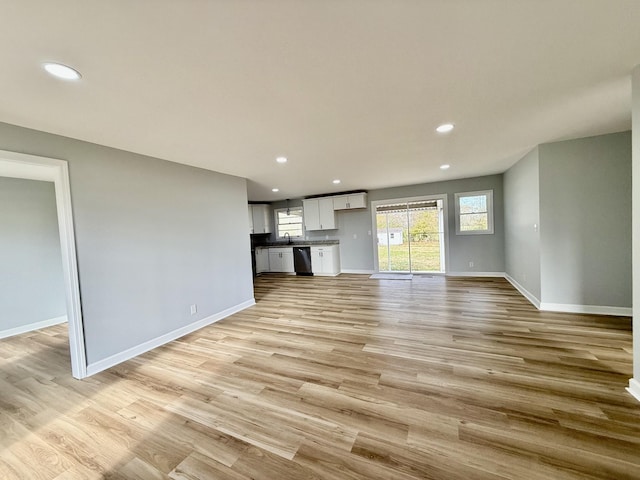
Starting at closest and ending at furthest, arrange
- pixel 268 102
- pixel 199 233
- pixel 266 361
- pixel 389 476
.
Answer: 1. pixel 389 476
2. pixel 268 102
3. pixel 266 361
4. pixel 199 233

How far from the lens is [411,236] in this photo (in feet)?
21.5

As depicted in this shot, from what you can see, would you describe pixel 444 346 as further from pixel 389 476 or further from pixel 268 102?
pixel 268 102

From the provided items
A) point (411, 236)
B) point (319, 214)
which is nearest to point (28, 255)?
point (319, 214)

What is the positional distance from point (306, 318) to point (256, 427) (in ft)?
6.99

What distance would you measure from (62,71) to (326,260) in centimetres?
614

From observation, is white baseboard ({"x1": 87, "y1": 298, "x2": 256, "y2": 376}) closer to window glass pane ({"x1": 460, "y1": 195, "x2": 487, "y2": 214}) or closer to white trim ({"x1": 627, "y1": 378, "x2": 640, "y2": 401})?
white trim ({"x1": 627, "y1": 378, "x2": 640, "y2": 401})

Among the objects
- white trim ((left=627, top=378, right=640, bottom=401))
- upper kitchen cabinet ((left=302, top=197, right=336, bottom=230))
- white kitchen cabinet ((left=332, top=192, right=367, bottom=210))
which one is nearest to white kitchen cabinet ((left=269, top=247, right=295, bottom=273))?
upper kitchen cabinet ((left=302, top=197, right=336, bottom=230))

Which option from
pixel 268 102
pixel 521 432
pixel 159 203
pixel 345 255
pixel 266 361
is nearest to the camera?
pixel 521 432

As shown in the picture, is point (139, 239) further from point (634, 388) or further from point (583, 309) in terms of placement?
point (583, 309)

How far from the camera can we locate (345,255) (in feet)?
24.1

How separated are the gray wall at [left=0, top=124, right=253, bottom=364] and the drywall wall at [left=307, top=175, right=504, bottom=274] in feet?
12.8

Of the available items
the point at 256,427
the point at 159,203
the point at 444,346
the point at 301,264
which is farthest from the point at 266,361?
the point at 301,264

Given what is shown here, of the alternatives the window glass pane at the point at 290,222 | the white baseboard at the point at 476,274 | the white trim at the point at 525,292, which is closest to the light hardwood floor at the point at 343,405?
the white trim at the point at 525,292

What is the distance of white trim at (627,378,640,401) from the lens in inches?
70.4
